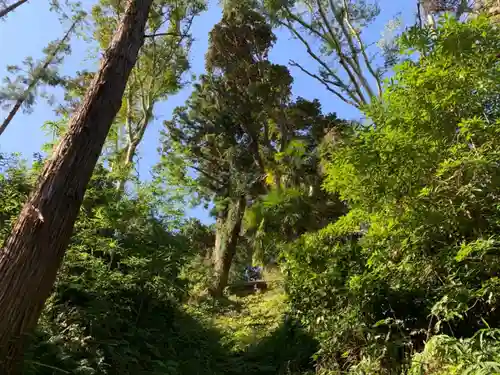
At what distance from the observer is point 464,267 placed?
354 centimetres

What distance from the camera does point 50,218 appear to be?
339 centimetres

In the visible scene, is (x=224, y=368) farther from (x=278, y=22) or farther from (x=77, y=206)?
(x=278, y=22)

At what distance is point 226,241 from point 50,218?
8576 millimetres

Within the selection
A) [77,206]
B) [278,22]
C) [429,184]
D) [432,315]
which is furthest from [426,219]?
[278,22]

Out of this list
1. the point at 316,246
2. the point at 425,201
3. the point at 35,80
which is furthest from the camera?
the point at 35,80

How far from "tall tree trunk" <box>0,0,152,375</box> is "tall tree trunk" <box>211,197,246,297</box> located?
7.59 metres

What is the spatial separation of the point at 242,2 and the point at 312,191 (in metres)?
6.77

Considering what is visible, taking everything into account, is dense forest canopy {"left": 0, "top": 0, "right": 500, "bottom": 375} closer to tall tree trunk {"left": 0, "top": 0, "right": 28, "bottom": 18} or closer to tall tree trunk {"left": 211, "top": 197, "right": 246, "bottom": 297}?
tall tree trunk {"left": 211, "top": 197, "right": 246, "bottom": 297}

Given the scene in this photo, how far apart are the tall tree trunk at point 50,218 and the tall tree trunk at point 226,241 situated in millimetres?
7589

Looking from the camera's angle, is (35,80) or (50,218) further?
(35,80)

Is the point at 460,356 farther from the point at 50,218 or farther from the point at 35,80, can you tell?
the point at 35,80

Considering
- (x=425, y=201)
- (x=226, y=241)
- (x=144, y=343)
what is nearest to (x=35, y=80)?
(x=226, y=241)

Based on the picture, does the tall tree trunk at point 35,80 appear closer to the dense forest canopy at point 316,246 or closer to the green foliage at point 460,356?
the dense forest canopy at point 316,246

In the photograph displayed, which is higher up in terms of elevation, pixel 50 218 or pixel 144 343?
pixel 50 218
